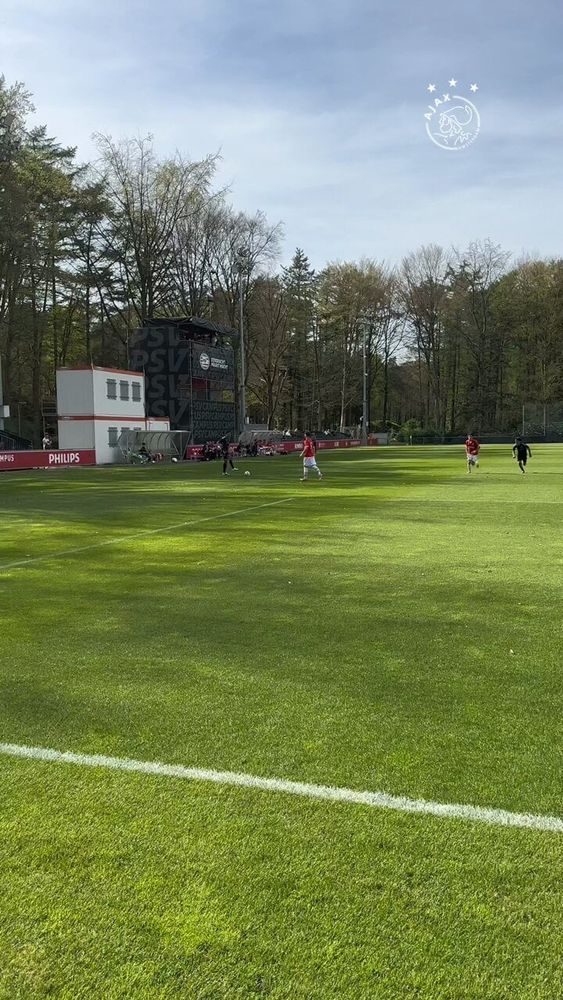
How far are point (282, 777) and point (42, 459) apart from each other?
35.6m

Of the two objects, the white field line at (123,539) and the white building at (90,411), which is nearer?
the white field line at (123,539)

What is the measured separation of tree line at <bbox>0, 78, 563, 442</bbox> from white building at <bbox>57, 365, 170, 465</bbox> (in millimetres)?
11399

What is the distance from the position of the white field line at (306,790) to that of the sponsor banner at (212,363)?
166 ft

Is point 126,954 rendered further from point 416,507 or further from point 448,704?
point 416,507

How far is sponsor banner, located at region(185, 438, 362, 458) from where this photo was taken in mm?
49500

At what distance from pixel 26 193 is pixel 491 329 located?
5587 centimetres

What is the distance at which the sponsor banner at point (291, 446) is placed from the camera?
162 feet

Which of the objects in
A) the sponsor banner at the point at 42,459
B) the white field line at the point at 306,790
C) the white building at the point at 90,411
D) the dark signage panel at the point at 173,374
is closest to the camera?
the white field line at the point at 306,790

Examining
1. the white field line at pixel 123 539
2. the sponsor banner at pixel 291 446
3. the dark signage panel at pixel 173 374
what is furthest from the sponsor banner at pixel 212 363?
the white field line at pixel 123 539

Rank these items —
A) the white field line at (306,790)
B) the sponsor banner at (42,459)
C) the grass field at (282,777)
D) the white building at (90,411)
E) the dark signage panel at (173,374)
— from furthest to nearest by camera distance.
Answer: the dark signage panel at (173,374)
the white building at (90,411)
the sponsor banner at (42,459)
the white field line at (306,790)
the grass field at (282,777)

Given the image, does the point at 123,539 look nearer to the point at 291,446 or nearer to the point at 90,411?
the point at 90,411

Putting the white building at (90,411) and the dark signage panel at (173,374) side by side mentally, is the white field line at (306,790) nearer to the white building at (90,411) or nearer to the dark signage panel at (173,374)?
the white building at (90,411)

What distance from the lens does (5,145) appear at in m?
47.2

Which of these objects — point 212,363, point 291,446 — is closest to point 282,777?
point 212,363
